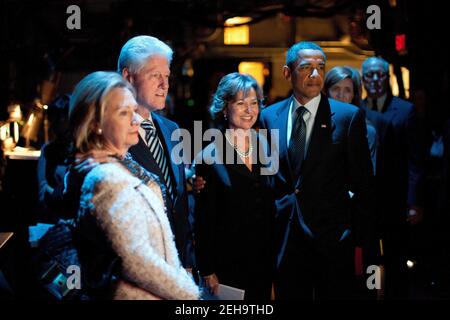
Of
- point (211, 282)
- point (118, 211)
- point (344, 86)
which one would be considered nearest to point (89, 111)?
point (118, 211)

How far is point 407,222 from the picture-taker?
5867mm

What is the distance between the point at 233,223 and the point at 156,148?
2.33 ft

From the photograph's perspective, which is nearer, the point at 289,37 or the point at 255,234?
the point at 255,234

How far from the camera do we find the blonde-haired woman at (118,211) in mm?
2549

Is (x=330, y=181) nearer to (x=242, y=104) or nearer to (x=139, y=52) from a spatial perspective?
(x=242, y=104)

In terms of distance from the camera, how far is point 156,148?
3.27m

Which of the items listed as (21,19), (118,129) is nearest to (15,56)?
(21,19)

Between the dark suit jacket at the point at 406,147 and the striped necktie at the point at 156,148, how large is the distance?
111 inches

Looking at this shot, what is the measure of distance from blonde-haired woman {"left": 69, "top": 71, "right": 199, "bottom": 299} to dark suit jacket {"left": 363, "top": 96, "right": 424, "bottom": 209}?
334 cm

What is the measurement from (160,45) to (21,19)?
691 cm

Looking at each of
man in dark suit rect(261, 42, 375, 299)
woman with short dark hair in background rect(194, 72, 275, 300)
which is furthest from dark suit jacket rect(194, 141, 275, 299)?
man in dark suit rect(261, 42, 375, 299)

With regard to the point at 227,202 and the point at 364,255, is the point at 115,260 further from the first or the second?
the point at 364,255

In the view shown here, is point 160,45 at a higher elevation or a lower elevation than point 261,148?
higher

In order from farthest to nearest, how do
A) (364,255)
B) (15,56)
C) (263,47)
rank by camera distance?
(263,47) < (15,56) < (364,255)
